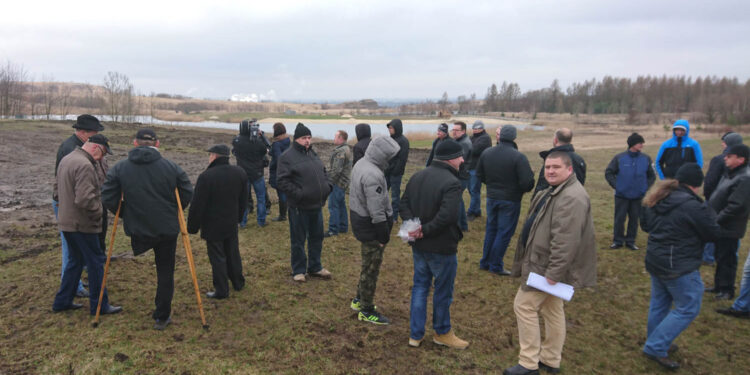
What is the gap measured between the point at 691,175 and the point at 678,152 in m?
3.82

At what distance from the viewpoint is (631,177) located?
23.1 feet

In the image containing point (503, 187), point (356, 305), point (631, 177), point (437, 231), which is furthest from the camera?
point (631, 177)

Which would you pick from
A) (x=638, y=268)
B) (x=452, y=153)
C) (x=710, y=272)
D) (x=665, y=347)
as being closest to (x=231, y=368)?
(x=452, y=153)

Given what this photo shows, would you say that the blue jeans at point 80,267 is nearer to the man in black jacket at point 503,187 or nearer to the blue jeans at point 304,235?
the blue jeans at point 304,235

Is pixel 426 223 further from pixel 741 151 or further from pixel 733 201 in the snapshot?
pixel 741 151

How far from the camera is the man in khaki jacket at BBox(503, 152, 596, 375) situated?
134 inches

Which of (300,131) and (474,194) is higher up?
(300,131)

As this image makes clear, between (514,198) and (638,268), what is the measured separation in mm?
2590

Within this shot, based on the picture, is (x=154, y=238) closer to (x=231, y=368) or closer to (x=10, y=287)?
(x=231, y=368)

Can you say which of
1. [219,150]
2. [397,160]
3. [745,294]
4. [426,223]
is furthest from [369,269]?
[745,294]

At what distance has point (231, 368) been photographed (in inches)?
144

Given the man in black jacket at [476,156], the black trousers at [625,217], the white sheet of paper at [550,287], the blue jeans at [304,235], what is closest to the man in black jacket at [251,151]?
the blue jeans at [304,235]

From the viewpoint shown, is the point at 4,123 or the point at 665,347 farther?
the point at 4,123

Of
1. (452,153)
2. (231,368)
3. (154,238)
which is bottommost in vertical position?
(231,368)
